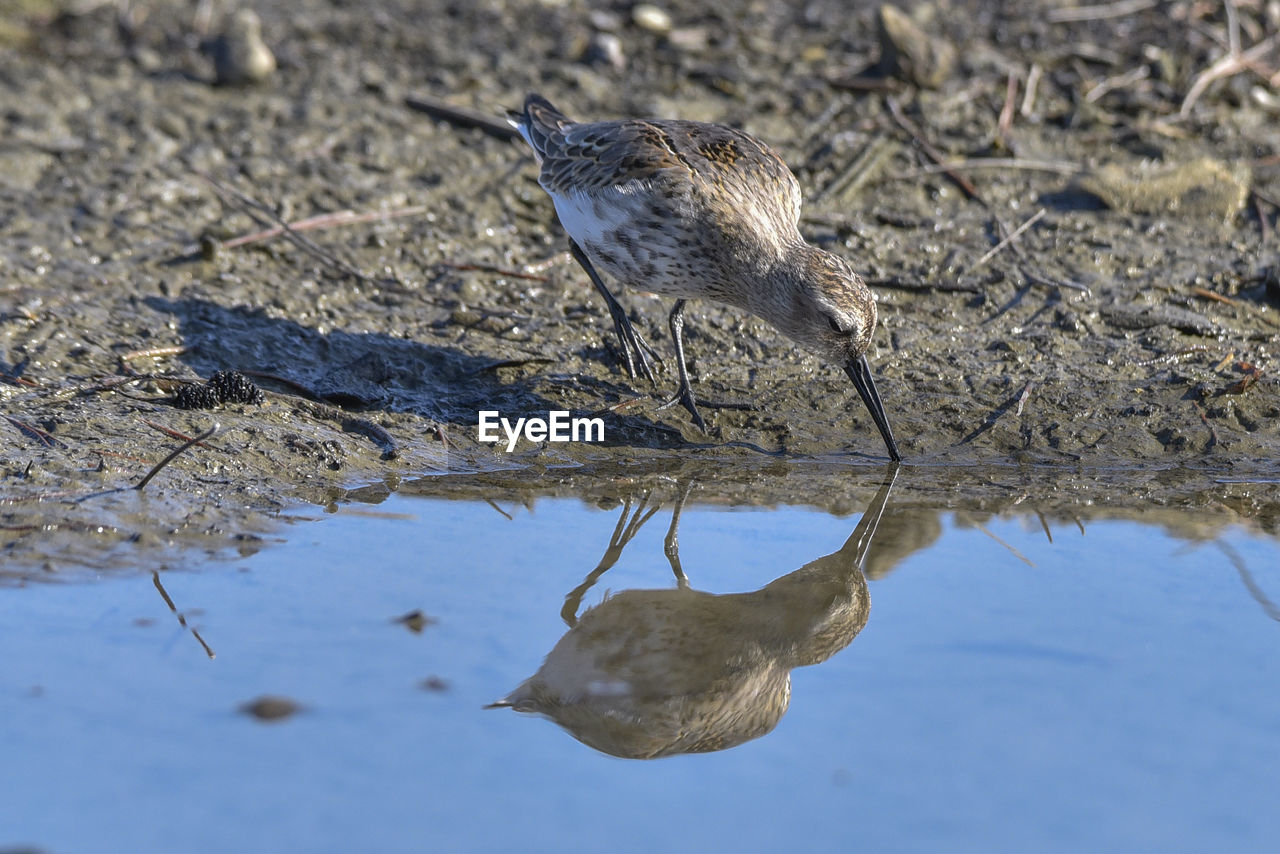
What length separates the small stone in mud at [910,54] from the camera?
8875 millimetres

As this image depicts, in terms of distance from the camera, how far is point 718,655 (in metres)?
4.10

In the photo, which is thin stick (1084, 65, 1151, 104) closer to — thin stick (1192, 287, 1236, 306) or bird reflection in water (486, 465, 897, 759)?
thin stick (1192, 287, 1236, 306)

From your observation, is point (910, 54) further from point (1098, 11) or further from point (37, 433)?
point (37, 433)

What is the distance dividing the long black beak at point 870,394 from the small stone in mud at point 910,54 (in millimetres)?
3712

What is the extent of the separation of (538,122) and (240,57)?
8.15 feet

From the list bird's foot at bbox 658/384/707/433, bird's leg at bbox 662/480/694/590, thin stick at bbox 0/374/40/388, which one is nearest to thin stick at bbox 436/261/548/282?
bird's foot at bbox 658/384/707/433

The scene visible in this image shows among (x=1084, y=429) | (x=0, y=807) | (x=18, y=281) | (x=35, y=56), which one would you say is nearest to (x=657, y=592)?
(x=0, y=807)

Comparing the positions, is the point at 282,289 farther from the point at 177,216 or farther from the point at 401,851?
the point at 401,851

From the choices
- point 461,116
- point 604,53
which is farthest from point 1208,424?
point 604,53

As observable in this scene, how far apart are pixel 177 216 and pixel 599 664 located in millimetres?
4419

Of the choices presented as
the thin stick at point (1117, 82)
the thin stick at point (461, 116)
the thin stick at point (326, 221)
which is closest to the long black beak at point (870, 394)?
the thin stick at point (326, 221)

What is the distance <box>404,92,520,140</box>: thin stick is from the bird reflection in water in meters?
4.04

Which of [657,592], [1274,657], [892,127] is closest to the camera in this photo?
[1274,657]

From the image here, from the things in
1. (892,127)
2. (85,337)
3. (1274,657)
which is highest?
(892,127)
